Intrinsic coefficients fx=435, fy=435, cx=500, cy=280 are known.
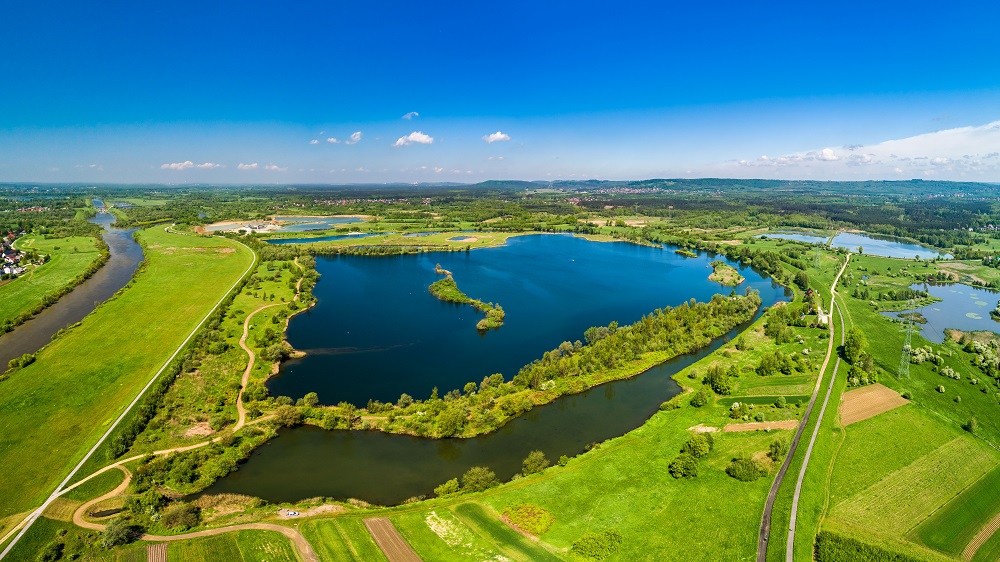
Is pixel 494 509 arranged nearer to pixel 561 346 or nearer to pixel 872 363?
pixel 561 346

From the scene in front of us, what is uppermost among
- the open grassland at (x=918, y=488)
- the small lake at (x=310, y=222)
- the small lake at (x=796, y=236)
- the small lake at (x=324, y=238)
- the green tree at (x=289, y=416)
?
the small lake at (x=310, y=222)

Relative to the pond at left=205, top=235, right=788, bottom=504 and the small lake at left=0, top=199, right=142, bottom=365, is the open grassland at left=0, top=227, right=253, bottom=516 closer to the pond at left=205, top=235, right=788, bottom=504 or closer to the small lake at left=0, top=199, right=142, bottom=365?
the small lake at left=0, top=199, right=142, bottom=365

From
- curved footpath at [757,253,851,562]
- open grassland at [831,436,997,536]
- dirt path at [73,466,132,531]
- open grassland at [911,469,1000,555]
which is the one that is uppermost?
dirt path at [73,466,132,531]

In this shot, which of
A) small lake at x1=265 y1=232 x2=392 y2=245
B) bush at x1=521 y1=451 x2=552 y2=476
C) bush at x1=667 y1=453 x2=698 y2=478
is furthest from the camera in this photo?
small lake at x1=265 y1=232 x2=392 y2=245

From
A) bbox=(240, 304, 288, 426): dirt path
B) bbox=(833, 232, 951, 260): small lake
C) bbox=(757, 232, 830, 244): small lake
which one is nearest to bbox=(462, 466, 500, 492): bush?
bbox=(240, 304, 288, 426): dirt path

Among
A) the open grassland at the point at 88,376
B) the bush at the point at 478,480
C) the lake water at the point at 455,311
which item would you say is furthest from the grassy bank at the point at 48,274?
the bush at the point at 478,480

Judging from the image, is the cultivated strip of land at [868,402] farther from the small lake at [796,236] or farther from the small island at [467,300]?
the small lake at [796,236]
